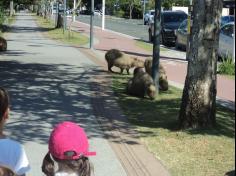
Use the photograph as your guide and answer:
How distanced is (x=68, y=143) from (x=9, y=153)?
1.19 ft

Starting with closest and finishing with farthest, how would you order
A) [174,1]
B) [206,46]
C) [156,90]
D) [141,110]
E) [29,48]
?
[206,46]
[141,110]
[156,90]
[29,48]
[174,1]

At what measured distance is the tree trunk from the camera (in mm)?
7750

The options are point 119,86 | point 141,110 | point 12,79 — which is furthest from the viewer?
point 12,79

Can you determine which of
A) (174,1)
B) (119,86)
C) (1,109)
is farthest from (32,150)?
(174,1)

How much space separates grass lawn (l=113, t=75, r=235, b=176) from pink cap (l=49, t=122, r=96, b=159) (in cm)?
305

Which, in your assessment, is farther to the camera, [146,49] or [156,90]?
[146,49]

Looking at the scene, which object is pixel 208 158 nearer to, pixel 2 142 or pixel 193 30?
pixel 193 30

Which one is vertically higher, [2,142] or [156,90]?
[2,142]

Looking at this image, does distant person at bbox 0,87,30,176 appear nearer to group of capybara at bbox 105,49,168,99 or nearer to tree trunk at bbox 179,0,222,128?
tree trunk at bbox 179,0,222,128

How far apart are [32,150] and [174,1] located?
7405 centimetres

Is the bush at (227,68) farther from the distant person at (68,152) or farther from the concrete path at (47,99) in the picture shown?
the distant person at (68,152)

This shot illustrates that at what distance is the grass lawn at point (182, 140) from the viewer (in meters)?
6.40

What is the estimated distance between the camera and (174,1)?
260ft

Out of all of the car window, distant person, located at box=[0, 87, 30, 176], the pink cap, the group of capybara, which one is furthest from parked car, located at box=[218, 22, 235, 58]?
distant person, located at box=[0, 87, 30, 176]
